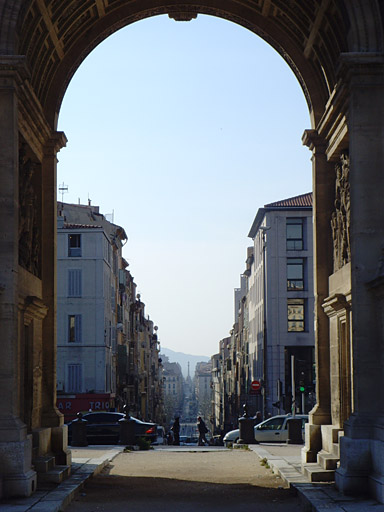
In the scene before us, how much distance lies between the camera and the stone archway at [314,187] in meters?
18.7

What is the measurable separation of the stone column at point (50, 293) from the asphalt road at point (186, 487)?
1.55 m

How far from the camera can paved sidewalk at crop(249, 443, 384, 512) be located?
55.1ft

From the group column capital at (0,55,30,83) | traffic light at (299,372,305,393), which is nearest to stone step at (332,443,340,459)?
column capital at (0,55,30,83)

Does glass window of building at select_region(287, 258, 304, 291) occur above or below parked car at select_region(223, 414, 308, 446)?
above

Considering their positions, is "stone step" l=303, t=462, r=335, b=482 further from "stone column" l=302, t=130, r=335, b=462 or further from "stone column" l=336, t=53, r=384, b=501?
"stone column" l=302, t=130, r=335, b=462

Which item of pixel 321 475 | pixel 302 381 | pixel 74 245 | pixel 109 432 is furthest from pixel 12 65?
pixel 74 245

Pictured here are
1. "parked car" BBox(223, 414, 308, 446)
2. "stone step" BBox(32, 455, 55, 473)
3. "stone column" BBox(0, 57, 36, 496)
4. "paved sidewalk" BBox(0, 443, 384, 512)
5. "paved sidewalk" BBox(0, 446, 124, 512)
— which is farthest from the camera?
"parked car" BBox(223, 414, 308, 446)

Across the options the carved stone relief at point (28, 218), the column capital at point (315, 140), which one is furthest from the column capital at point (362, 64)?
the carved stone relief at point (28, 218)

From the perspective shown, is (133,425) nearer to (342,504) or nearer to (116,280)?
(342,504)

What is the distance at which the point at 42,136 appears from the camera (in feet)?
79.7

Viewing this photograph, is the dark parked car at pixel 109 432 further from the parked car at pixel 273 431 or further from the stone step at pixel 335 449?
the stone step at pixel 335 449

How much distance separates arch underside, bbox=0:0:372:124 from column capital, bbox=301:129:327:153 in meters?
0.59

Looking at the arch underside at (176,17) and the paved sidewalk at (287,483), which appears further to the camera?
the arch underside at (176,17)

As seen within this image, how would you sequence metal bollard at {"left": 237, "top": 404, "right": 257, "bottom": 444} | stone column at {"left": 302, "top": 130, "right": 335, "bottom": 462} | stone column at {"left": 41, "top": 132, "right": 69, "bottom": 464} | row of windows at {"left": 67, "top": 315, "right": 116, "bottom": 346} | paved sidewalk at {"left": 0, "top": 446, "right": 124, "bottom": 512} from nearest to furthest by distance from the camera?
paved sidewalk at {"left": 0, "top": 446, "right": 124, "bottom": 512} < stone column at {"left": 302, "top": 130, "right": 335, "bottom": 462} < stone column at {"left": 41, "top": 132, "right": 69, "bottom": 464} < metal bollard at {"left": 237, "top": 404, "right": 257, "bottom": 444} < row of windows at {"left": 67, "top": 315, "right": 116, "bottom": 346}
